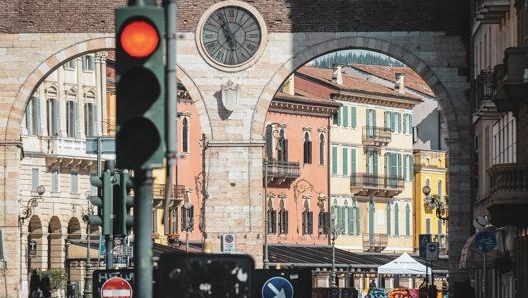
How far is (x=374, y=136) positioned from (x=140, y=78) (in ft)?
324

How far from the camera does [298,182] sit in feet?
343

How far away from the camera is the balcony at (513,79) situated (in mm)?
32344

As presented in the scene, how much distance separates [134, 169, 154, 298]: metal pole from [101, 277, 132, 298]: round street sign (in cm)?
1201

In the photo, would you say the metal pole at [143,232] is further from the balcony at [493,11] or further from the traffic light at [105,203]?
the balcony at [493,11]

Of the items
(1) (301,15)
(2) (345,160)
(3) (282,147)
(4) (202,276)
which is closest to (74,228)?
(3) (282,147)

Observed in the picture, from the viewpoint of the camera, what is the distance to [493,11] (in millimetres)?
43562

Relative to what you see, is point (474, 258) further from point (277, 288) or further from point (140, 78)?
point (140, 78)

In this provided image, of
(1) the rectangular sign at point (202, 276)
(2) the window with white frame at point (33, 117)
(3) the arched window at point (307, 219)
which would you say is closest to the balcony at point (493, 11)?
(1) the rectangular sign at point (202, 276)

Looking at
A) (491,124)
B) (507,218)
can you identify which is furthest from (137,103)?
(491,124)

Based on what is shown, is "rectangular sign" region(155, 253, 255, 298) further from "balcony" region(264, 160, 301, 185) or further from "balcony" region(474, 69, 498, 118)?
"balcony" region(264, 160, 301, 185)

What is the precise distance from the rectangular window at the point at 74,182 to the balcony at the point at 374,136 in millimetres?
25112

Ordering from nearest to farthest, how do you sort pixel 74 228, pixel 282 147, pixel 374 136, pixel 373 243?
pixel 74 228
pixel 282 147
pixel 374 136
pixel 373 243

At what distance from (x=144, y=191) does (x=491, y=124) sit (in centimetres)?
3571

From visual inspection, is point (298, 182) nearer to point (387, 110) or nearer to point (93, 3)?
point (387, 110)
